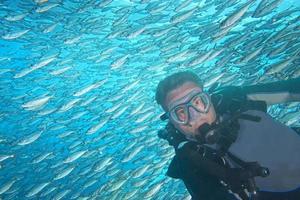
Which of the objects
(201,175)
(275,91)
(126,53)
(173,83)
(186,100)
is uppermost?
(173,83)

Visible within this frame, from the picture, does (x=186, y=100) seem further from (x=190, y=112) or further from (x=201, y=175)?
(x=201, y=175)

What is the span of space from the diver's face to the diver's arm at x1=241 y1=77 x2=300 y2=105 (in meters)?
0.63

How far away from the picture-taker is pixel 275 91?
400 centimetres

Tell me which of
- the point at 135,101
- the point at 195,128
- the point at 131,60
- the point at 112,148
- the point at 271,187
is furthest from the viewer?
the point at 112,148

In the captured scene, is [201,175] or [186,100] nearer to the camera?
[201,175]

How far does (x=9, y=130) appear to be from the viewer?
762 inches

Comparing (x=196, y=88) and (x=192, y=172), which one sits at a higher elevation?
(x=196, y=88)

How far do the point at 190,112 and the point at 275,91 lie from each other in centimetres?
111

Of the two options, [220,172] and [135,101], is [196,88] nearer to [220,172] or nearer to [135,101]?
[220,172]

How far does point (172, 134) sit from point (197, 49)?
8.96 meters

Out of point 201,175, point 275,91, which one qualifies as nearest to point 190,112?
point 201,175

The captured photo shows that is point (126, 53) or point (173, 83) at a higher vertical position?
point (173, 83)

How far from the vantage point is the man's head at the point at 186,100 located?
3805 millimetres

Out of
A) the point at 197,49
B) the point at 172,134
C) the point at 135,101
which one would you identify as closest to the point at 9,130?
the point at 135,101
